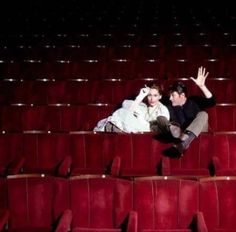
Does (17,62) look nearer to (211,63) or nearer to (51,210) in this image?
(211,63)

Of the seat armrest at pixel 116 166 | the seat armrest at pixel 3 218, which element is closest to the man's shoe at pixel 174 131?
the seat armrest at pixel 116 166

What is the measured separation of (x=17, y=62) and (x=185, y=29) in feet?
1.89

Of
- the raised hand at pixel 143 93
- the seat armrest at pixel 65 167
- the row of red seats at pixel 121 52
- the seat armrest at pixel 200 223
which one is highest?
the row of red seats at pixel 121 52

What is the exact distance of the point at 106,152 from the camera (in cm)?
85

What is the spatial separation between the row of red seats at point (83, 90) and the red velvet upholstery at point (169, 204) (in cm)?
45

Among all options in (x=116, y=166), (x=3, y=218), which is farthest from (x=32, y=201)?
(x=116, y=166)

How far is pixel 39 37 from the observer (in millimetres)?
1533

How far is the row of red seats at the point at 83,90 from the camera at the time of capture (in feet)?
3.54

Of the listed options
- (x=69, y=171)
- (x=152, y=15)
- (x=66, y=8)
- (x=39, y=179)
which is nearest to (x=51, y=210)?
(x=39, y=179)

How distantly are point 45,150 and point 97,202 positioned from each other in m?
0.23

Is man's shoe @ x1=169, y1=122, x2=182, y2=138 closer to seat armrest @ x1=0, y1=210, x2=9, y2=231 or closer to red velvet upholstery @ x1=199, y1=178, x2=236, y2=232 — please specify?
red velvet upholstery @ x1=199, y1=178, x2=236, y2=232

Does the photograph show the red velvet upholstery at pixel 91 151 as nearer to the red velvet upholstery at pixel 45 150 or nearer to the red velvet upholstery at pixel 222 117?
the red velvet upholstery at pixel 45 150

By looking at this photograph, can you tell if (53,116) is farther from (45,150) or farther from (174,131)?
(174,131)

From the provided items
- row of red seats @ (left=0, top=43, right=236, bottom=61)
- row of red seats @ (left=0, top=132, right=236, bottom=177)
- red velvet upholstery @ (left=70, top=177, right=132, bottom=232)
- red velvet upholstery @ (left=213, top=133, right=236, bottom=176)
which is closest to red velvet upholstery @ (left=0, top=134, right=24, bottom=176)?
row of red seats @ (left=0, top=132, right=236, bottom=177)
